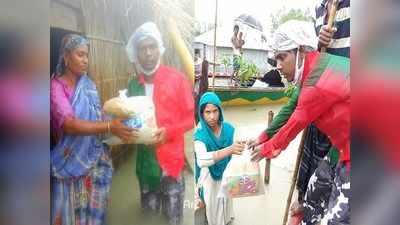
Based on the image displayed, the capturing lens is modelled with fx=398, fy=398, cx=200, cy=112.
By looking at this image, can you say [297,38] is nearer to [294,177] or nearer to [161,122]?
[294,177]

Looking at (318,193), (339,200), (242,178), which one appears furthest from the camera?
(242,178)

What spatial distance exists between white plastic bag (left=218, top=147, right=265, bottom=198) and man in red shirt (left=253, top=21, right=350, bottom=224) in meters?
0.09

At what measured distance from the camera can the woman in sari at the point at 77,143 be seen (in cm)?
164

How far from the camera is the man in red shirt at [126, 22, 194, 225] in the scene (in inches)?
67.1

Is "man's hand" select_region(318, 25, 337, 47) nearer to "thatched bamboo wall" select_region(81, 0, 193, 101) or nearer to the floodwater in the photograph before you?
the floodwater

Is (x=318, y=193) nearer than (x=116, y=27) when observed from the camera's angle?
Yes

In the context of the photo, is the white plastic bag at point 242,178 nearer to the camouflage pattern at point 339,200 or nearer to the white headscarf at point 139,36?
the camouflage pattern at point 339,200

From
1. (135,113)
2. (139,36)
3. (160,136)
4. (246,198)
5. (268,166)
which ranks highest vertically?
(139,36)

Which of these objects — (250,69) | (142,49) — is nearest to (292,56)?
(250,69)

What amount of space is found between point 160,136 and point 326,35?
801 millimetres

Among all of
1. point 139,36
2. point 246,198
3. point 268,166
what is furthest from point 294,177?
point 139,36

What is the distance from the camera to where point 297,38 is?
1.53 m

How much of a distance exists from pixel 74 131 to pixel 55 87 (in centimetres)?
20
